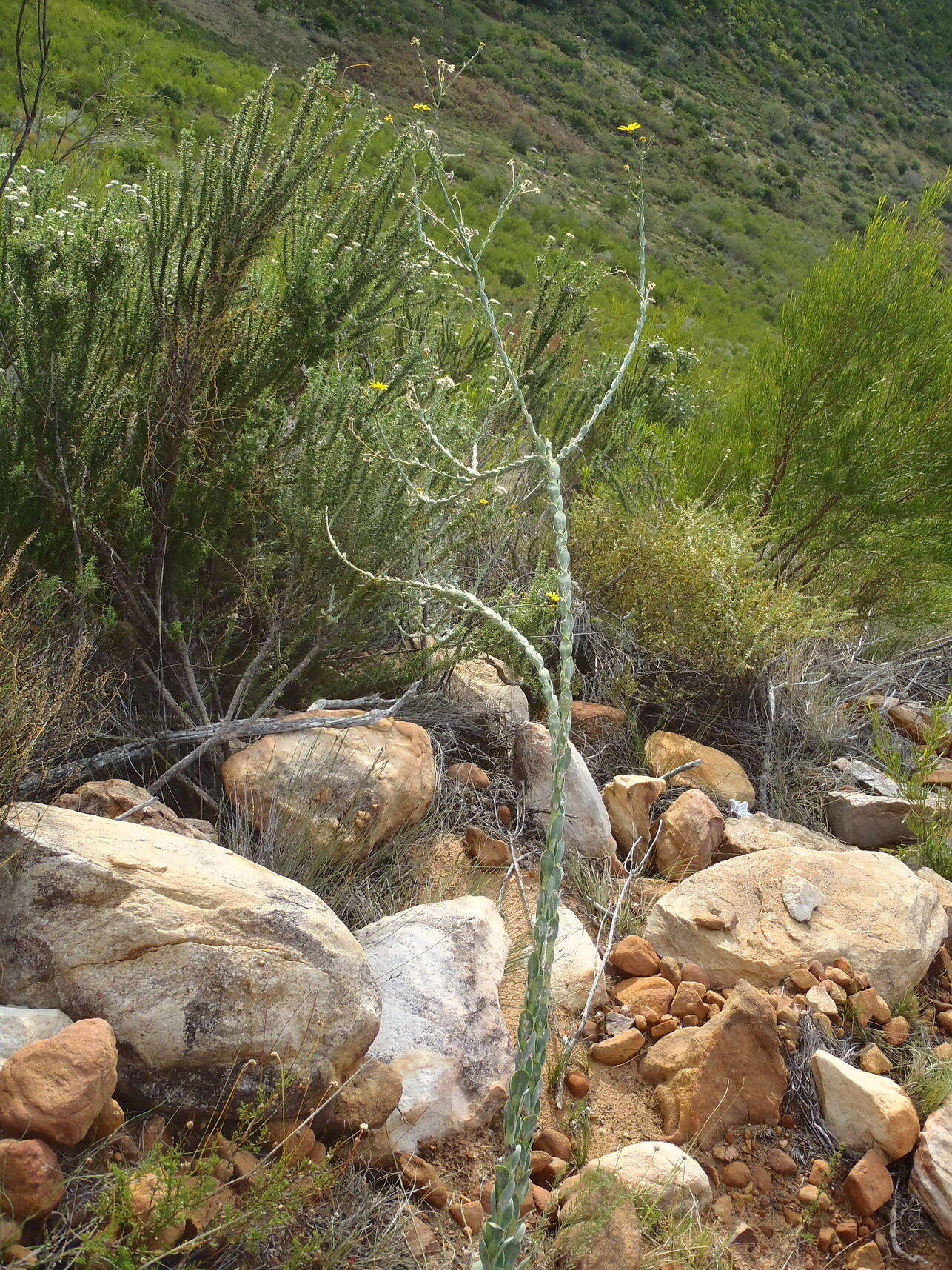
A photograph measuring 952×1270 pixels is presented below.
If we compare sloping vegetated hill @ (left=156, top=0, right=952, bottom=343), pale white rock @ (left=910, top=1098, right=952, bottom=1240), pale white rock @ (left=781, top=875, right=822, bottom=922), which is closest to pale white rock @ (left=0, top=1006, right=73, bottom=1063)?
pale white rock @ (left=910, top=1098, right=952, bottom=1240)

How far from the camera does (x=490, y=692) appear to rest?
12.2 ft

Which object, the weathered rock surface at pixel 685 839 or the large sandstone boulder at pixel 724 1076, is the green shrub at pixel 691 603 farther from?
the large sandstone boulder at pixel 724 1076

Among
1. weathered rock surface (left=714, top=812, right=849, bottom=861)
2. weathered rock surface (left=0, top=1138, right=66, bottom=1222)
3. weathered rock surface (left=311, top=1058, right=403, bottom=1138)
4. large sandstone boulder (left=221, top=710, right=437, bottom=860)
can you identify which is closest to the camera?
weathered rock surface (left=0, top=1138, right=66, bottom=1222)

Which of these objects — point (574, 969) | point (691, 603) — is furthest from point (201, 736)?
point (691, 603)

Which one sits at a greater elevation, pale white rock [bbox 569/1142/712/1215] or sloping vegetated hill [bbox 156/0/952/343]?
sloping vegetated hill [bbox 156/0/952/343]

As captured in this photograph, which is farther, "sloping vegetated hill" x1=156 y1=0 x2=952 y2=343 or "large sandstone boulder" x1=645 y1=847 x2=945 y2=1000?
"sloping vegetated hill" x1=156 y1=0 x2=952 y2=343

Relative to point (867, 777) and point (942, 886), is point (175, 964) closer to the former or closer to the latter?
point (942, 886)

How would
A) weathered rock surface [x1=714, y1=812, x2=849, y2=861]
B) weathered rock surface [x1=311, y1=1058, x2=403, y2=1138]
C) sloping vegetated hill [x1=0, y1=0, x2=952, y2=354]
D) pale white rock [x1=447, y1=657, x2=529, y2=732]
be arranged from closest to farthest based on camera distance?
weathered rock surface [x1=311, y1=1058, x2=403, y2=1138] < weathered rock surface [x1=714, y1=812, x2=849, y2=861] < pale white rock [x1=447, y1=657, x2=529, y2=732] < sloping vegetated hill [x1=0, y1=0, x2=952, y2=354]

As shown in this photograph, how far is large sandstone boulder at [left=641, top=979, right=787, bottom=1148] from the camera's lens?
2318 millimetres

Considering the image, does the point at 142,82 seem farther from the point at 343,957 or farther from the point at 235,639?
the point at 343,957

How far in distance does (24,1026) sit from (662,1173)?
4.44ft

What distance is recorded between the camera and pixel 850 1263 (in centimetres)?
208

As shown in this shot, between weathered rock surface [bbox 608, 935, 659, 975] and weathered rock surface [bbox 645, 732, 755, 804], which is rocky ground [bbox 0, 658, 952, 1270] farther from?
weathered rock surface [bbox 645, 732, 755, 804]

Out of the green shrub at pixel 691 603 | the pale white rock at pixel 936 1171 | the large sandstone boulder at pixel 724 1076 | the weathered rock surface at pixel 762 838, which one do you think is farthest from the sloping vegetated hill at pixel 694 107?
the pale white rock at pixel 936 1171
